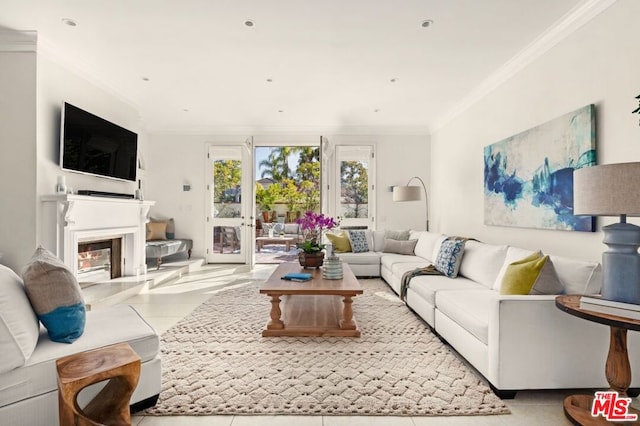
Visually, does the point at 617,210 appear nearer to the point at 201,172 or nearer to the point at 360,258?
the point at 360,258

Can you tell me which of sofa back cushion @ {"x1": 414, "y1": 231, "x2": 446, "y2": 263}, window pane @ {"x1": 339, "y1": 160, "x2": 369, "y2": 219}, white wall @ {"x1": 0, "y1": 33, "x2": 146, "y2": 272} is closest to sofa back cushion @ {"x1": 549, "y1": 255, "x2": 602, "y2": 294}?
sofa back cushion @ {"x1": 414, "y1": 231, "x2": 446, "y2": 263}

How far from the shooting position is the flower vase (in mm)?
4000

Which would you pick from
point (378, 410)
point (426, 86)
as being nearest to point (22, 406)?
point (378, 410)

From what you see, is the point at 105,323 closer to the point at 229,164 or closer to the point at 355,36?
the point at 355,36

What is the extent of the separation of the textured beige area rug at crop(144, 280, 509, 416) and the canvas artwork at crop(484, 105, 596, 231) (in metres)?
1.57

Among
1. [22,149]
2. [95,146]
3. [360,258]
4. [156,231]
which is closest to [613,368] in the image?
[360,258]

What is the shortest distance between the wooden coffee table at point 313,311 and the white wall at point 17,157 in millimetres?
2633

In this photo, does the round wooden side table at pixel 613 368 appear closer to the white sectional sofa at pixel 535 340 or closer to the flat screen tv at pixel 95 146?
the white sectional sofa at pixel 535 340

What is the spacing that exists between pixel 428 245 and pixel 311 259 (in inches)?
83.5

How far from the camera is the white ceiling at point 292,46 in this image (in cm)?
288

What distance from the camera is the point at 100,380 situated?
1436 millimetres

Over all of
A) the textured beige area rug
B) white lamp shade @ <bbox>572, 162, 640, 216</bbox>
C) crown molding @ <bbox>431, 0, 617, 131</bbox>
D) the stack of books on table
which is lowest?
the textured beige area rug

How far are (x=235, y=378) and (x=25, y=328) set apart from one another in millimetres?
1220

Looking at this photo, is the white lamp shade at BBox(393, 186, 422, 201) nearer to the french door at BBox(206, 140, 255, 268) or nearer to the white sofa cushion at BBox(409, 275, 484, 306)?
the white sofa cushion at BBox(409, 275, 484, 306)
